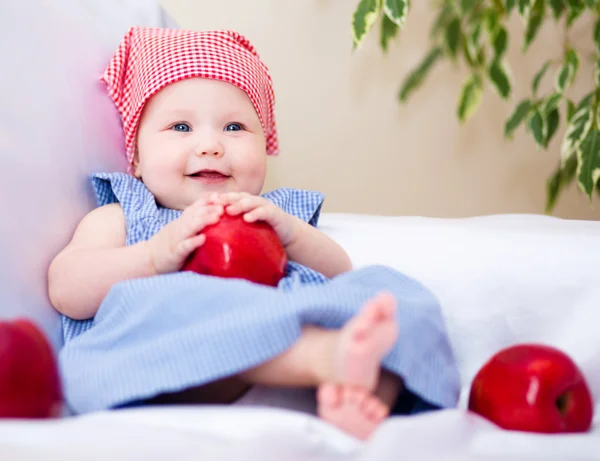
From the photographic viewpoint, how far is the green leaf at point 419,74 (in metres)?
1.67

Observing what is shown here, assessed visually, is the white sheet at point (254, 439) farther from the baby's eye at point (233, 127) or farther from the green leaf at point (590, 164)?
the green leaf at point (590, 164)

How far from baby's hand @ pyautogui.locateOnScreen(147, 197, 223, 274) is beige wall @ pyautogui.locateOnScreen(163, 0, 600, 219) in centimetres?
87

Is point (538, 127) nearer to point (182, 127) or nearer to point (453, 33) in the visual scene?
point (453, 33)

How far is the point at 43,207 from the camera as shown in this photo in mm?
802

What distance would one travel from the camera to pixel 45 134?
84 cm

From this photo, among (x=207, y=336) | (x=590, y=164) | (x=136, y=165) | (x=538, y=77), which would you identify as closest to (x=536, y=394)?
(x=207, y=336)

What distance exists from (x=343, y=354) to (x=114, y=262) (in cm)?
37

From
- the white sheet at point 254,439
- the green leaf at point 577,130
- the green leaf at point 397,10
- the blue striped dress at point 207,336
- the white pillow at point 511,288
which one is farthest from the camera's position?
the green leaf at point 577,130

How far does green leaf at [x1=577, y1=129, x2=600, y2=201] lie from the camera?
1461 millimetres

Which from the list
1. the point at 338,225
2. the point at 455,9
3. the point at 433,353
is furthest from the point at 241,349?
the point at 455,9

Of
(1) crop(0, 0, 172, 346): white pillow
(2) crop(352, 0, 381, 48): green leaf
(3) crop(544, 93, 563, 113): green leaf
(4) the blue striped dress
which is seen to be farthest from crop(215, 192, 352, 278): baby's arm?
(3) crop(544, 93, 563, 113): green leaf

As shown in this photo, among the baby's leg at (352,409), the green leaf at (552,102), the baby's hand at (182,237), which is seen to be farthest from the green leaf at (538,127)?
the baby's leg at (352,409)

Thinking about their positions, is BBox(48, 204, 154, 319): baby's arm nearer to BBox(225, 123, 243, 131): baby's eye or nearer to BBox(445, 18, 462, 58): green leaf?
BBox(225, 123, 243, 131): baby's eye

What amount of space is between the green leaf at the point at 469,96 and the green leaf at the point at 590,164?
0.30m
